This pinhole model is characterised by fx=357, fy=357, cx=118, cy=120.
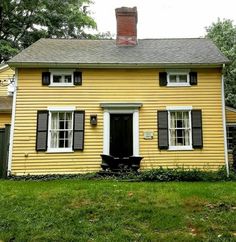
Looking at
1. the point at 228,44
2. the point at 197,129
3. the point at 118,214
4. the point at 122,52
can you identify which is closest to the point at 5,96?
the point at 122,52

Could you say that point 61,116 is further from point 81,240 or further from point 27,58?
point 81,240

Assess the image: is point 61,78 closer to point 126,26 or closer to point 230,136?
point 126,26

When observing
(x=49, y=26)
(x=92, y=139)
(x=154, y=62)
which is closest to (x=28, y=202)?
(x=92, y=139)

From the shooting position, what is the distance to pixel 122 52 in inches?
570

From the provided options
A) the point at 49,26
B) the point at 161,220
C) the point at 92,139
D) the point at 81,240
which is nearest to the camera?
the point at 81,240

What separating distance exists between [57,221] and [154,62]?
8.20 meters

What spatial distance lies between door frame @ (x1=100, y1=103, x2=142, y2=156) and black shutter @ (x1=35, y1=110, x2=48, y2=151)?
6.86 feet

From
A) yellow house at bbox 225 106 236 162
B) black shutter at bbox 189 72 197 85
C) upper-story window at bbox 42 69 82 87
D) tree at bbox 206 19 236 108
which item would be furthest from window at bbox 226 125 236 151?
tree at bbox 206 19 236 108

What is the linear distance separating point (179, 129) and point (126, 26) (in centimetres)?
551

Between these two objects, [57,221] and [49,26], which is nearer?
[57,221]

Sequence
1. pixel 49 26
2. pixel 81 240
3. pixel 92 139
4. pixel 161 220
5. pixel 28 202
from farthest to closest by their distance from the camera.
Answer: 1. pixel 49 26
2. pixel 92 139
3. pixel 28 202
4. pixel 161 220
5. pixel 81 240

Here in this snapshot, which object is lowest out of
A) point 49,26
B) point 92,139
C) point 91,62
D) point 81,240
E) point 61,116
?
point 81,240

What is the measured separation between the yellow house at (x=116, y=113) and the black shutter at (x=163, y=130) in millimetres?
36

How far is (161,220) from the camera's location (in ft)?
20.7
